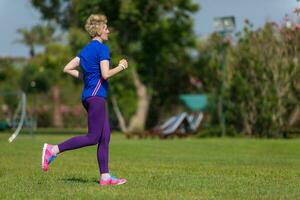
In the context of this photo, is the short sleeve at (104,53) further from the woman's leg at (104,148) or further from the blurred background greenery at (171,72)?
the blurred background greenery at (171,72)

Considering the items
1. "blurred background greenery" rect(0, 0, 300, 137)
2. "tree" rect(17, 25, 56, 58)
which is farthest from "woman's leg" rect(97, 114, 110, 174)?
"tree" rect(17, 25, 56, 58)

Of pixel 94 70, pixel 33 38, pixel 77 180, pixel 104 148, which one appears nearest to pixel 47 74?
pixel 33 38

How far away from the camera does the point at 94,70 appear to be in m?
10.1

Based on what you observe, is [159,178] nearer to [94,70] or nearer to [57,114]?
[94,70]

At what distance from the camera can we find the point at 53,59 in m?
58.4

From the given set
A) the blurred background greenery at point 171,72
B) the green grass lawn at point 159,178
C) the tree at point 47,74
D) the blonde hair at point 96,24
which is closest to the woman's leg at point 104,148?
the green grass lawn at point 159,178

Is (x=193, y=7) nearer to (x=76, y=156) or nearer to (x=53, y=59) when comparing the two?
(x=53, y=59)

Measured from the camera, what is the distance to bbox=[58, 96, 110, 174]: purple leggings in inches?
398

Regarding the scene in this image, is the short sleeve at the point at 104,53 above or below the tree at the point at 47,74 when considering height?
below

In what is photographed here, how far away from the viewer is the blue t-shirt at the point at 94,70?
33.2 ft

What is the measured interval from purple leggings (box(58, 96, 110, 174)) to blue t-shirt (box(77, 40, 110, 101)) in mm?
83

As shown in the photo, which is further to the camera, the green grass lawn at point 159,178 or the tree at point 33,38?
the tree at point 33,38

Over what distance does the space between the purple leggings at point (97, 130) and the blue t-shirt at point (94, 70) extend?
0.08 metres

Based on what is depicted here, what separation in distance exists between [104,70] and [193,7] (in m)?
31.1
